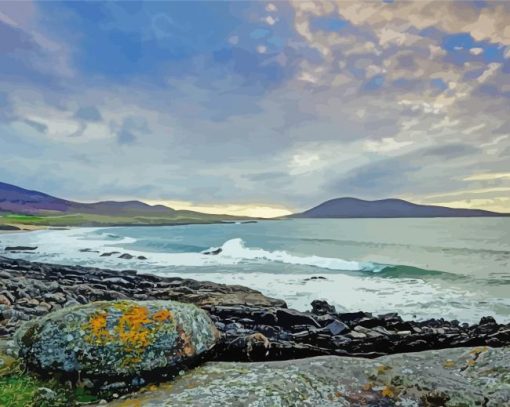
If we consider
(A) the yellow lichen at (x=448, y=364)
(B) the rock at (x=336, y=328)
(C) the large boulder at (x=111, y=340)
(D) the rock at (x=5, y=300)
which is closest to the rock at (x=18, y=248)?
(D) the rock at (x=5, y=300)

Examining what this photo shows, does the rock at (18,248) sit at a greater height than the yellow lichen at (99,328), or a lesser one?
lesser

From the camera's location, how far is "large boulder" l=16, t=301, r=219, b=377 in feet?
13.7

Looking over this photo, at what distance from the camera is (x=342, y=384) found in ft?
13.8

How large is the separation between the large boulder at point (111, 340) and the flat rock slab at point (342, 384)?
27 centimetres

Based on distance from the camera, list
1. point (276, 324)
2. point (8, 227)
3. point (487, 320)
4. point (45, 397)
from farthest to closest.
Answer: point (8, 227) → point (487, 320) → point (276, 324) → point (45, 397)

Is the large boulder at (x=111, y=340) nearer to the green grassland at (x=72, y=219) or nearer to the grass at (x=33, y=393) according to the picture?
the grass at (x=33, y=393)

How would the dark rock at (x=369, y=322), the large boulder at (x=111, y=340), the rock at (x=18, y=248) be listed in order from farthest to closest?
the rock at (x=18, y=248), the dark rock at (x=369, y=322), the large boulder at (x=111, y=340)

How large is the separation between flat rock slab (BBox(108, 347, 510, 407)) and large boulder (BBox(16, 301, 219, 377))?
272 mm

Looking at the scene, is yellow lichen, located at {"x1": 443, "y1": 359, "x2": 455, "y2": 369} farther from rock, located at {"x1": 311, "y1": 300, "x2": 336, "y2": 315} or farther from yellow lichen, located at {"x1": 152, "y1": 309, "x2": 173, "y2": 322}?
rock, located at {"x1": 311, "y1": 300, "x2": 336, "y2": 315}

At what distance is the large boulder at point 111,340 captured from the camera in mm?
4176

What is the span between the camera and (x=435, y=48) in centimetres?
1566

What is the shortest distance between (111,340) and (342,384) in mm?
2243

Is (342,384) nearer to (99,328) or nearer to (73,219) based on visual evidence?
(99,328)

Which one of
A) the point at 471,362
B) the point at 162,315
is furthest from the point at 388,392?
the point at 162,315
